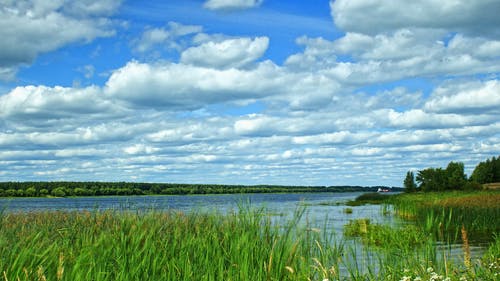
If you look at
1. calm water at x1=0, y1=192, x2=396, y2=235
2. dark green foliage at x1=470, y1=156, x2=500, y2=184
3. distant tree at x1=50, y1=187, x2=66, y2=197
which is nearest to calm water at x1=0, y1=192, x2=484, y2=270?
calm water at x1=0, y1=192, x2=396, y2=235

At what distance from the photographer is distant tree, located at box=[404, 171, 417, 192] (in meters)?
94.1

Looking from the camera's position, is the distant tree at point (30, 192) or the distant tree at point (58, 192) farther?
the distant tree at point (58, 192)

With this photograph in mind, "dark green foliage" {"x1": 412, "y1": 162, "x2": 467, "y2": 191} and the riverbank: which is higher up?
"dark green foliage" {"x1": 412, "y1": 162, "x2": 467, "y2": 191}

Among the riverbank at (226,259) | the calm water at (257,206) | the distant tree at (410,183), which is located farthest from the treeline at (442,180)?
the riverbank at (226,259)

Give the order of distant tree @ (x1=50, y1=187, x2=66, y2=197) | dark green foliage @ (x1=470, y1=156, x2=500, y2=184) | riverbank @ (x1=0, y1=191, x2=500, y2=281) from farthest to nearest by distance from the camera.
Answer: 1. distant tree @ (x1=50, y1=187, x2=66, y2=197)
2. dark green foliage @ (x1=470, y1=156, x2=500, y2=184)
3. riverbank @ (x1=0, y1=191, x2=500, y2=281)

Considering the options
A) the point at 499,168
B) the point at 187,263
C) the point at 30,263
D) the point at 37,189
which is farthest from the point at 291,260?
the point at 37,189

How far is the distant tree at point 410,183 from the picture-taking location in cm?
9412

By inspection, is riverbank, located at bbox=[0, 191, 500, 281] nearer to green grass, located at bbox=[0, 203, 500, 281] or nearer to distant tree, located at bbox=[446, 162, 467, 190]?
green grass, located at bbox=[0, 203, 500, 281]

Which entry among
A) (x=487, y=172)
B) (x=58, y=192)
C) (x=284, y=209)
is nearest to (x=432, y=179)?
(x=487, y=172)

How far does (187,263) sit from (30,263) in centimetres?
300

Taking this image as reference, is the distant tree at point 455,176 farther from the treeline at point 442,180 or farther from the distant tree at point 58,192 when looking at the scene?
the distant tree at point 58,192

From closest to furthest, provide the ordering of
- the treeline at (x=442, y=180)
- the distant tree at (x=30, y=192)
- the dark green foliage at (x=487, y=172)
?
the treeline at (x=442, y=180)
the dark green foliage at (x=487, y=172)
the distant tree at (x=30, y=192)

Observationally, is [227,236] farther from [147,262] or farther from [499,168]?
[499,168]

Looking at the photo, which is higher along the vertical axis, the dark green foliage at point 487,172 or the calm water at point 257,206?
the dark green foliage at point 487,172
